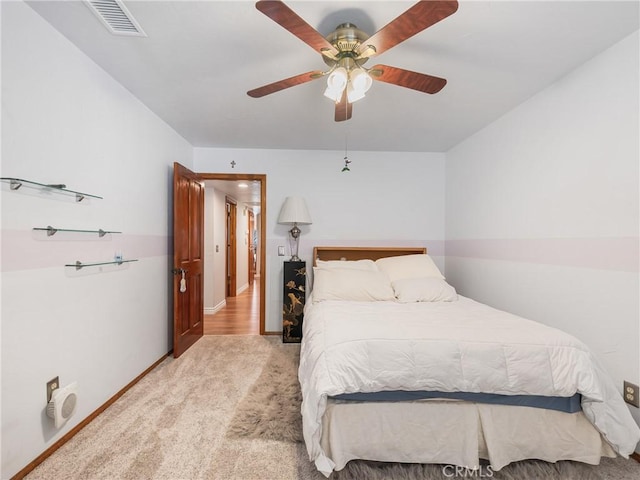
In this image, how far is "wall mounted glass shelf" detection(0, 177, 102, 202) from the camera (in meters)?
1.42

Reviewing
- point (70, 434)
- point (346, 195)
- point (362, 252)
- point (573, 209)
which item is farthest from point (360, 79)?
point (70, 434)

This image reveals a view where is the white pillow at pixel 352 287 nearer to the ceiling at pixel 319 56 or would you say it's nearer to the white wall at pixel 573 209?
the white wall at pixel 573 209

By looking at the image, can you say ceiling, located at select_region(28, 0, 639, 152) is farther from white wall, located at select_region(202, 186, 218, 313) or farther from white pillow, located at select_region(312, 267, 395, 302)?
white wall, located at select_region(202, 186, 218, 313)

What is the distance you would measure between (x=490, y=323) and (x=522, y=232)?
1.04 meters

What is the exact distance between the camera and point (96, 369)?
2004 mm

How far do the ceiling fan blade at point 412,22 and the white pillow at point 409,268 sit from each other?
82.5 inches

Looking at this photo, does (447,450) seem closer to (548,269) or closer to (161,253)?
(548,269)

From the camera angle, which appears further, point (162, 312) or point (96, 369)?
point (162, 312)

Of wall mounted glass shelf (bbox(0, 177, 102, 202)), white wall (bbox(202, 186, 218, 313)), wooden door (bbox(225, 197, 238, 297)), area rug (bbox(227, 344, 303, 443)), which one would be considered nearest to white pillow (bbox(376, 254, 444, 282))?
area rug (bbox(227, 344, 303, 443))

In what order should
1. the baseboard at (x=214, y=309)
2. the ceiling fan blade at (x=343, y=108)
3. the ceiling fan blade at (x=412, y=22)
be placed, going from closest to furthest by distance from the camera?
the ceiling fan blade at (x=412, y=22)
the ceiling fan blade at (x=343, y=108)
the baseboard at (x=214, y=309)

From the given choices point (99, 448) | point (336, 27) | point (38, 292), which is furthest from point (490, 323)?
point (38, 292)

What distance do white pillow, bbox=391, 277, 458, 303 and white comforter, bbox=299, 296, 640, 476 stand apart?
993 millimetres

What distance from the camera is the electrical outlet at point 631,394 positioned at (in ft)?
5.44

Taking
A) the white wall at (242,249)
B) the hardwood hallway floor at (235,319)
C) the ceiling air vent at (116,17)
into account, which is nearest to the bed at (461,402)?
the ceiling air vent at (116,17)
